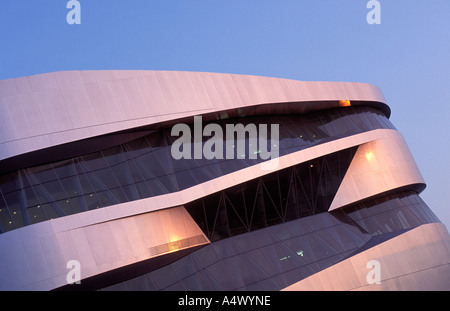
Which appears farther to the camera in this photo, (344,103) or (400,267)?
(344,103)

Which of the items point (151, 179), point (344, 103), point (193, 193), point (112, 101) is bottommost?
point (193, 193)

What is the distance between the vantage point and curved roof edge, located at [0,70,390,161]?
28.1 m

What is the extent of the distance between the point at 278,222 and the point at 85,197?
33.2ft

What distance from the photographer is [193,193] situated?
29219mm

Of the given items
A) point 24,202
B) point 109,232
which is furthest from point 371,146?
point 24,202

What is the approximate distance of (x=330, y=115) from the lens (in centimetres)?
3697

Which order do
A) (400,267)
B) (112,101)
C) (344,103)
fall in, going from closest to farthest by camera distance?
(112,101), (400,267), (344,103)

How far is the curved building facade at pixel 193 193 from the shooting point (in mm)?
27656

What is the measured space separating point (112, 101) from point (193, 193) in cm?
603

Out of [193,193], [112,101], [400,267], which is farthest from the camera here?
[400,267]

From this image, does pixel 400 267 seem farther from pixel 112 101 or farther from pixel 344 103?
pixel 112 101

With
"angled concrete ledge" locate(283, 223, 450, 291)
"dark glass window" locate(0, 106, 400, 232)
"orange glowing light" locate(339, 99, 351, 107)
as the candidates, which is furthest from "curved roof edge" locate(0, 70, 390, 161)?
"angled concrete ledge" locate(283, 223, 450, 291)

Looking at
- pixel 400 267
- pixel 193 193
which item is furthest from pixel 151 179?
pixel 400 267

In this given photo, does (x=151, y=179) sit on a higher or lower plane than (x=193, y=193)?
higher
